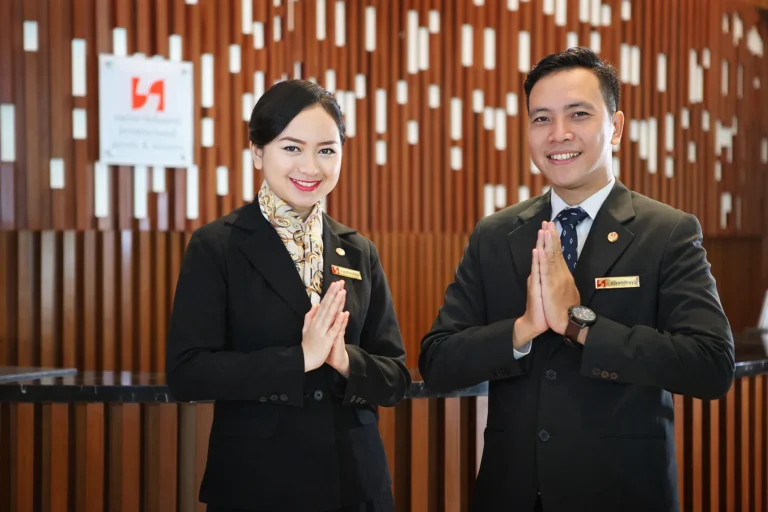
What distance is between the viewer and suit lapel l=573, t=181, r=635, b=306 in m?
1.70

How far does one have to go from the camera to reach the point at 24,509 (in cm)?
252

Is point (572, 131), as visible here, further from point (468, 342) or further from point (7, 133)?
point (7, 133)

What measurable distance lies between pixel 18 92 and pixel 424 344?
3304 mm

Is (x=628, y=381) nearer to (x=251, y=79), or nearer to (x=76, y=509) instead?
(x=76, y=509)

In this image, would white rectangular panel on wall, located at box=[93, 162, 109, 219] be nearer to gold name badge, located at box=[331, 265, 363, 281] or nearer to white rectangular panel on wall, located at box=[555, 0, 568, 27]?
gold name badge, located at box=[331, 265, 363, 281]

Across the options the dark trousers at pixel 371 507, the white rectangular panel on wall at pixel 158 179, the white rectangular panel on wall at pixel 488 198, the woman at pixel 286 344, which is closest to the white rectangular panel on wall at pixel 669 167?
the white rectangular panel on wall at pixel 488 198

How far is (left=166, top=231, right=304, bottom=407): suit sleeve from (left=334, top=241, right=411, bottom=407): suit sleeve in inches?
4.8

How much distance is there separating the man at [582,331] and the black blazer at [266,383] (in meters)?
0.20

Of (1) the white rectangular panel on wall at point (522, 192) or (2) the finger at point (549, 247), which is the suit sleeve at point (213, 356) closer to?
(2) the finger at point (549, 247)

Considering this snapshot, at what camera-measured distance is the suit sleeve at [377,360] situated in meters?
1.77

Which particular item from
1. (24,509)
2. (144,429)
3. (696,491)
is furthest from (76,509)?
(696,491)

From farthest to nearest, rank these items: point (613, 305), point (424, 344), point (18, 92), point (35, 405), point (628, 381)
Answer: point (18, 92)
point (35, 405)
point (424, 344)
point (613, 305)
point (628, 381)

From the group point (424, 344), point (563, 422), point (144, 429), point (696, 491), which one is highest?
point (424, 344)

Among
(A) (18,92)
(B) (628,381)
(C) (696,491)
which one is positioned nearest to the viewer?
(B) (628,381)
